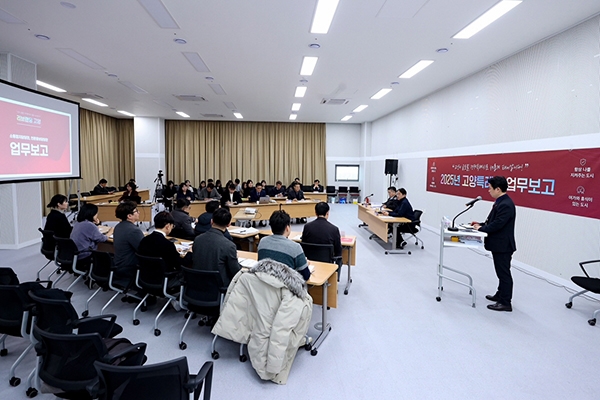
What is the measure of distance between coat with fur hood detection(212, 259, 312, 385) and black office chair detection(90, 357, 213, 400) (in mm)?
795

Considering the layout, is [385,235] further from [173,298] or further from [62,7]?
[62,7]

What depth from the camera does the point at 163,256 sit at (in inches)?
126

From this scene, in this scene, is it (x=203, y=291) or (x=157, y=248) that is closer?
(x=203, y=291)

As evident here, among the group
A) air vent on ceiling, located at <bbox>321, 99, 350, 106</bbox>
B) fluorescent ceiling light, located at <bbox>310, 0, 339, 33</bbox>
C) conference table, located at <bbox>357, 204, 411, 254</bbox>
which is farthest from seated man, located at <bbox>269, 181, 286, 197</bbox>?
fluorescent ceiling light, located at <bbox>310, 0, 339, 33</bbox>

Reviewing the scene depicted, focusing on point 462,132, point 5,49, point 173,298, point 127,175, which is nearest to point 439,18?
point 462,132

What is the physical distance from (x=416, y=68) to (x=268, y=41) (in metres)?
3.10

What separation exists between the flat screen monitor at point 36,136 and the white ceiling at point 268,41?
0.98 m

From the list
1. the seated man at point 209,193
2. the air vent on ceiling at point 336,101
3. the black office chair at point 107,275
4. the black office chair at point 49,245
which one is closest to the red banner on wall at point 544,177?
the air vent on ceiling at point 336,101

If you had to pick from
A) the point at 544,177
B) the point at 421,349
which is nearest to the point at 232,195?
the point at 421,349

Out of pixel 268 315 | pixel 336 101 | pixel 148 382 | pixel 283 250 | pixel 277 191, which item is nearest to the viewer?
pixel 148 382

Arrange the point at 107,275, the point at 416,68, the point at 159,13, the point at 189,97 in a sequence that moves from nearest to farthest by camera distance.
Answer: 1. the point at 107,275
2. the point at 159,13
3. the point at 416,68
4. the point at 189,97

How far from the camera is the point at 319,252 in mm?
3650

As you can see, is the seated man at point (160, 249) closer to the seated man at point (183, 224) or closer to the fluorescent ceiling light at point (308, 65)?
the seated man at point (183, 224)

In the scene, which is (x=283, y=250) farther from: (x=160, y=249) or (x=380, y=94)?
(x=380, y=94)
